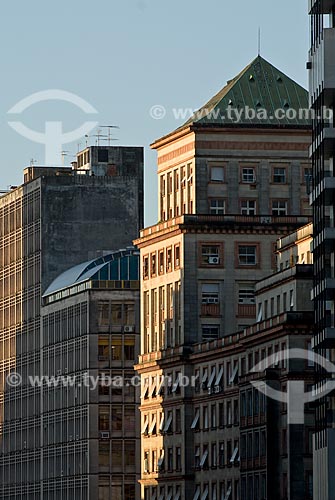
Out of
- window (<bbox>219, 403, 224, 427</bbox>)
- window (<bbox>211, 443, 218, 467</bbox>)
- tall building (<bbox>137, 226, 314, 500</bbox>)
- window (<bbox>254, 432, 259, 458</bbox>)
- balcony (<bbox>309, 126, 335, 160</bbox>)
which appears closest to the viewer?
balcony (<bbox>309, 126, 335, 160</bbox>)

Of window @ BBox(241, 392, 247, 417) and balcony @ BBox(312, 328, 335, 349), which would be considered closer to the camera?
balcony @ BBox(312, 328, 335, 349)

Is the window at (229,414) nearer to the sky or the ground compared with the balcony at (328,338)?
nearer to the sky

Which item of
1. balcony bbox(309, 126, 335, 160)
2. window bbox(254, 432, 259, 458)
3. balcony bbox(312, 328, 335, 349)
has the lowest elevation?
window bbox(254, 432, 259, 458)

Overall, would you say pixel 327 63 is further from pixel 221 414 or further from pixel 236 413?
pixel 221 414

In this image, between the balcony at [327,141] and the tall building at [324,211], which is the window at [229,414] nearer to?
the tall building at [324,211]

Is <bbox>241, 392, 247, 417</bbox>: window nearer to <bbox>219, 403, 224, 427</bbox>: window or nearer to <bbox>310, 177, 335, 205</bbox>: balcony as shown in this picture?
<bbox>219, 403, 224, 427</bbox>: window

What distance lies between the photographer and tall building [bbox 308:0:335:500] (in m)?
124

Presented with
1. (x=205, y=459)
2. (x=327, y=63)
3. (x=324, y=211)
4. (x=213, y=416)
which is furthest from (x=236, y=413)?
(x=327, y=63)

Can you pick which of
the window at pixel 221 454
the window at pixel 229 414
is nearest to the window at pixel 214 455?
the window at pixel 221 454

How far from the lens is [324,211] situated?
12769cm

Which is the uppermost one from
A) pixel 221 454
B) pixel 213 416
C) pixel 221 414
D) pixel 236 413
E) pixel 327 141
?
pixel 327 141

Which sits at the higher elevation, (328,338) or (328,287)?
(328,287)

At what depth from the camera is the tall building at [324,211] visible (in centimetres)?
12362

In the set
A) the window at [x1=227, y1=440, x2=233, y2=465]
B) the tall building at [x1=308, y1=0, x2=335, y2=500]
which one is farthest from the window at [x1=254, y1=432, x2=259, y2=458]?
the tall building at [x1=308, y1=0, x2=335, y2=500]
